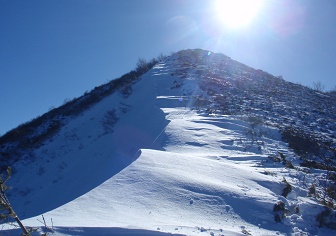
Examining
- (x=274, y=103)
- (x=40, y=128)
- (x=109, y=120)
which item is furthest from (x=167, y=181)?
(x=40, y=128)

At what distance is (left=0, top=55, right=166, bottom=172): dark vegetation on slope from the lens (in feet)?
61.4

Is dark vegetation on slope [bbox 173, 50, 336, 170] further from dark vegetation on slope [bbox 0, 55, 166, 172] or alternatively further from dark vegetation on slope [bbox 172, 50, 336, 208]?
dark vegetation on slope [bbox 0, 55, 166, 172]

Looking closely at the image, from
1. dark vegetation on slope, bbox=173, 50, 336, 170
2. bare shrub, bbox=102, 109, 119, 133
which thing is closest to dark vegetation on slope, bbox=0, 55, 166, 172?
bare shrub, bbox=102, 109, 119, 133

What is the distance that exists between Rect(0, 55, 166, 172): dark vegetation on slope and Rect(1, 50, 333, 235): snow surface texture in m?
1.74

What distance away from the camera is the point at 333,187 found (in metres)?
7.45

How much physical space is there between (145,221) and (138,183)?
1474 mm

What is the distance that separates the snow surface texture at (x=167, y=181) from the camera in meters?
4.76

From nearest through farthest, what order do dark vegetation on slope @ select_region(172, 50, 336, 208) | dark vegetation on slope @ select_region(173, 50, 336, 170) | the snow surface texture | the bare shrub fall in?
the snow surface texture → dark vegetation on slope @ select_region(172, 50, 336, 208) → dark vegetation on slope @ select_region(173, 50, 336, 170) → the bare shrub

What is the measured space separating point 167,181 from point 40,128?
18697 mm

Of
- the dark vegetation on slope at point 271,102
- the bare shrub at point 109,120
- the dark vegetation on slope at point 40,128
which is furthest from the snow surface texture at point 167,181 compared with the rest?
the dark vegetation on slope at point 40,128

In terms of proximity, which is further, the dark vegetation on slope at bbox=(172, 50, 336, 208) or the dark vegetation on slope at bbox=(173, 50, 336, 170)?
the dark vegetation on slope at bbox=(173, 50, 336, 170)

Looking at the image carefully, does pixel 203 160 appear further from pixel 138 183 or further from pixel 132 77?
pixel 132 77

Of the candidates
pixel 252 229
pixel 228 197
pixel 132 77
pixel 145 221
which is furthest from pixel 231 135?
pixel 132 77

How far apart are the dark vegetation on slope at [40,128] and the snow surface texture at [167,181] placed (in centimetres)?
174
